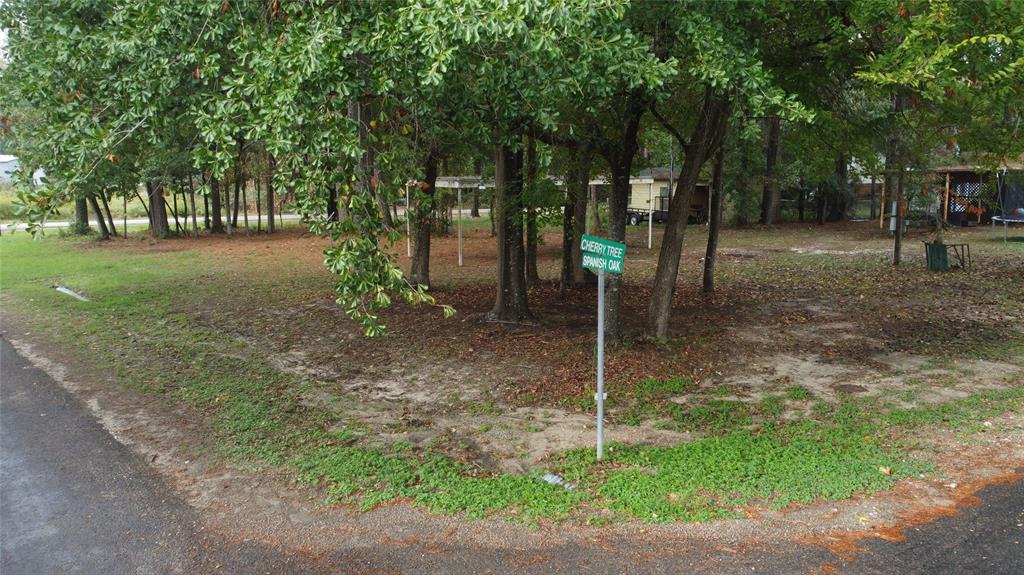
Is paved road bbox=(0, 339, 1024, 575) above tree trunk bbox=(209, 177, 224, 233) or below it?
below

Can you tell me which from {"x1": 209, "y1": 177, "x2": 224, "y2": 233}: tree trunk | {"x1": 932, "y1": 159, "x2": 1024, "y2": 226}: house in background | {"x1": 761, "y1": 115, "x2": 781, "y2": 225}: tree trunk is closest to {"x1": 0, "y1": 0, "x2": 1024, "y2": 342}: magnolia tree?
{"x1": 761, "y1": 115, "x2": 781, "y2": 225}: tree trunk

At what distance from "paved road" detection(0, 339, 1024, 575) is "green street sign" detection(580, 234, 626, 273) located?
6.83ft

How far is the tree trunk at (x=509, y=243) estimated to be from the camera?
36.7 feet

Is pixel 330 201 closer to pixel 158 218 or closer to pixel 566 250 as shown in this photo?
pixel 566 250

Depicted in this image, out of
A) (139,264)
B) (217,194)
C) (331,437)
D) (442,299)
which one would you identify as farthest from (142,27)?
(217,194)

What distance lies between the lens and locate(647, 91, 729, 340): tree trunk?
9.38 metres

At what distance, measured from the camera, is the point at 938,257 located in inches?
656

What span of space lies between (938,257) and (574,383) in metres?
12.4

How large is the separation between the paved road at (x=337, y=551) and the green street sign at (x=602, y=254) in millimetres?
2083

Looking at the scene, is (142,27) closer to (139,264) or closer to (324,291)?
(324,291)

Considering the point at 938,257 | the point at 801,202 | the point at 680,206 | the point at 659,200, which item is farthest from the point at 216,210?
the point at 938,257

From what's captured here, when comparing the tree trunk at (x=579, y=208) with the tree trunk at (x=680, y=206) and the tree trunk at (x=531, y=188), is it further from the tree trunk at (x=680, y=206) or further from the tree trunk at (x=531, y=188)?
the tree trunk at (x=680, y=206)

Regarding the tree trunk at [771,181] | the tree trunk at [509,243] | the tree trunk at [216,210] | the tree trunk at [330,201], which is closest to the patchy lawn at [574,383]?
the tree trunk at [509,243]

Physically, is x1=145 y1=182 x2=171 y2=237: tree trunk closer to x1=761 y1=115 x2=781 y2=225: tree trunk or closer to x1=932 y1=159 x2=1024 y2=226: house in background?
x1=761 y1=115 x2=781 y2=225: tree trunk
